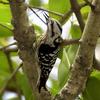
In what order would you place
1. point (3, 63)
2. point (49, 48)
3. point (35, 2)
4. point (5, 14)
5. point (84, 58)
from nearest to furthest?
point (84, 58) → point (49, 48) → point (5, 14) → point (35, 2) → point (3, 63)

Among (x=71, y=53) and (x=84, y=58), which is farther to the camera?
(x=71, y=53)

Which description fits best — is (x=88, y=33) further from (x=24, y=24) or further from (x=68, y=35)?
(x=68, y=35)

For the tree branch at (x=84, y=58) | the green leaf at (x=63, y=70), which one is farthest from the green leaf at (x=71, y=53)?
the tree branch at (x=84, y=58)

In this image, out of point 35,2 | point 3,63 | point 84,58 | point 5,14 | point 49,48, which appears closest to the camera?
point 84,58

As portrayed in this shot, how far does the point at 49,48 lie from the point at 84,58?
17 cm

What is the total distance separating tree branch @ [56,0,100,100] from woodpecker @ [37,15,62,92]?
0.07 m

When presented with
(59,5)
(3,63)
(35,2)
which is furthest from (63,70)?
(3,63)

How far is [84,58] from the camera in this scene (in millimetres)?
1020

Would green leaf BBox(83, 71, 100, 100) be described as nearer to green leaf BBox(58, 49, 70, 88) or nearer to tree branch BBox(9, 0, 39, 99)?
A: green leaf BBox(58, 49, 70, 88)

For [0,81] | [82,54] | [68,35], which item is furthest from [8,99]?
[82,54]

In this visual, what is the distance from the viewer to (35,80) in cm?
110

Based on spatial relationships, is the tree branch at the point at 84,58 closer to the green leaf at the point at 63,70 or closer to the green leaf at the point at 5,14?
the green leaf at the point at 63,70

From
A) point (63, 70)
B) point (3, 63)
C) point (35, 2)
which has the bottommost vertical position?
point (3, 63)

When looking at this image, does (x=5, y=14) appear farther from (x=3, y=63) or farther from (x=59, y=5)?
(x=3, y=63)
